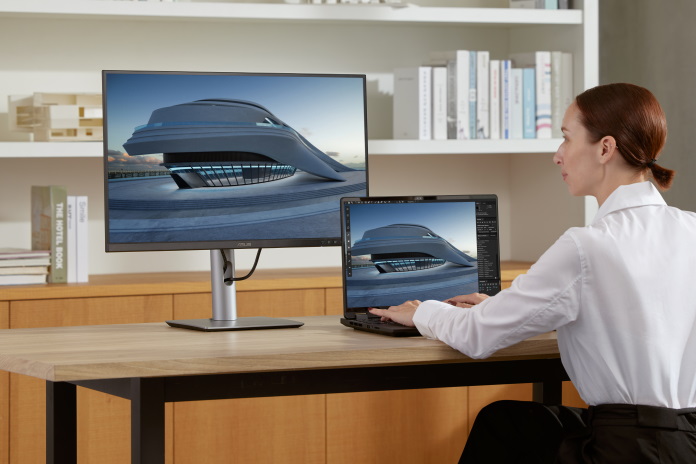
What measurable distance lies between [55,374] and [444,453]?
1996mm

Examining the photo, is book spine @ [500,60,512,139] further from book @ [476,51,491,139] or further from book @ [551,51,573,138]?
A: book @ [551,51,573,138]

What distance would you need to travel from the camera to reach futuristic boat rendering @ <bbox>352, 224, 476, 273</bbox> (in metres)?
2.35

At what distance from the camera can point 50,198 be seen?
321cm

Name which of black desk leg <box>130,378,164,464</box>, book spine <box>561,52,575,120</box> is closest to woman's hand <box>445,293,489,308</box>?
black desk leg <box>130,378,164,464</box>

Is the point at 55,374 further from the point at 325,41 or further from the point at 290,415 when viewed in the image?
the point at 325,41

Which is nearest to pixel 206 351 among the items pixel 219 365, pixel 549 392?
pixel 219 365

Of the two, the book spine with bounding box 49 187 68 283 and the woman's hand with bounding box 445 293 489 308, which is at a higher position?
the book spine with bounding box 49 187 68 283

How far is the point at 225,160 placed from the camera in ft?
7.87

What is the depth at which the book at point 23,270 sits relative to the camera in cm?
317

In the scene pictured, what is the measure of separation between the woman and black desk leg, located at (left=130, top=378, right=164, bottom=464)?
1.86 feet

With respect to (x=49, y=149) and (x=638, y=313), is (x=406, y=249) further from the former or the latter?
(x=49, y=149)

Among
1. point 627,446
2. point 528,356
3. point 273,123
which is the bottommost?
point 627,446

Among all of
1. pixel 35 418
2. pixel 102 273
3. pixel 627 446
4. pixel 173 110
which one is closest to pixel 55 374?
pixel 173 110

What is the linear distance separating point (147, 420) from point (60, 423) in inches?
15.5
